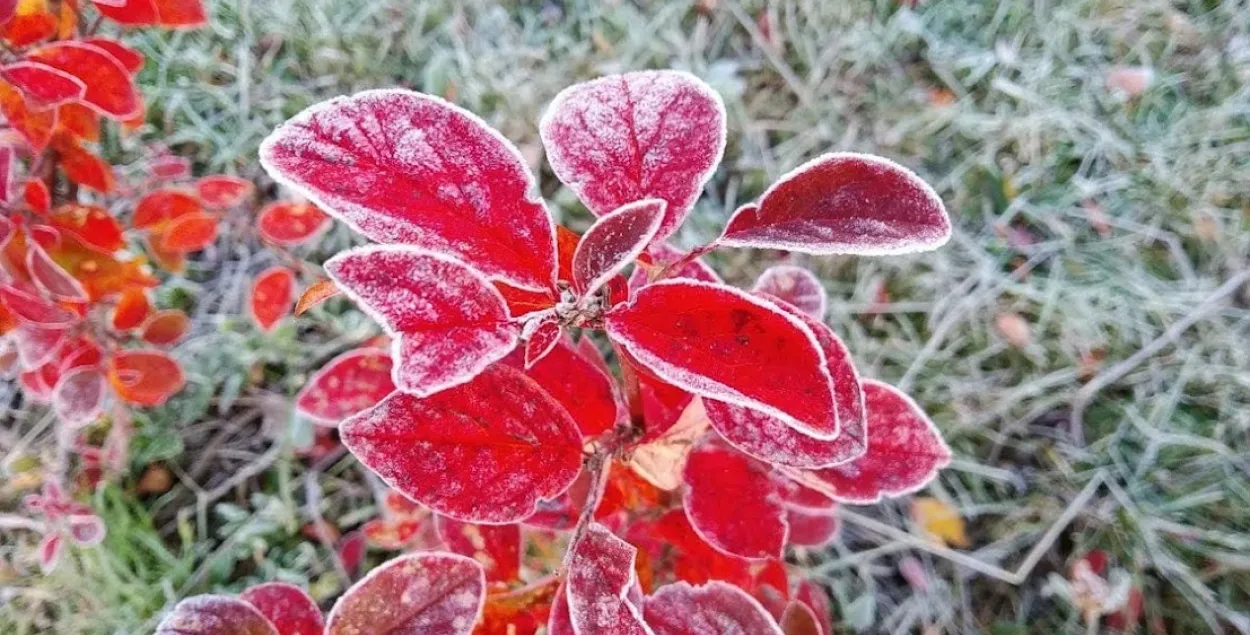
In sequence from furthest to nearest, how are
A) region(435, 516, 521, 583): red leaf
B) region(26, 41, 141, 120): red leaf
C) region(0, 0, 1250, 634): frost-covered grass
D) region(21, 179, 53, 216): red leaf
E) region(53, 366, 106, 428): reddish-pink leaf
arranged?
1. region(0, 0, 1250, 634): frost-covered grass
2. region(53, 366, 106, 428): reddish-pink leaf
3. region(21, 179, 53, 216): red leaf
4. region(26, 41, 141, 120): red leaf
5. region(435, 516, 521, 583): red leaf

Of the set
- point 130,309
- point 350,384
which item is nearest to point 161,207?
point 130,309

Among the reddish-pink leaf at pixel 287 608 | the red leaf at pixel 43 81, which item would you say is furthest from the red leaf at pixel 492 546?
the red leaf at pixel 43 81

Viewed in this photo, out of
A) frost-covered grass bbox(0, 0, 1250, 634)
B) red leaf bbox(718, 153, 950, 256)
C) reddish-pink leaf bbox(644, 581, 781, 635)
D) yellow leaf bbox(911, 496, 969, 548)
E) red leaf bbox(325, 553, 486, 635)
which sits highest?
red leaf bbox(718, 153, 950, 256)

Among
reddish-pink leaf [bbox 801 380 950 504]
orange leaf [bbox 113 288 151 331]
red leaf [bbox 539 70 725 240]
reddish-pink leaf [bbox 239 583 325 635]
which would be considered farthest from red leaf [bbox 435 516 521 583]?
orange leaf [bbox 113 288 151 331]

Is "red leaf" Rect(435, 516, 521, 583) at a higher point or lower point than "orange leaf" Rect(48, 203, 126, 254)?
lower

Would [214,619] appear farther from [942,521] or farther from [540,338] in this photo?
[942,521]

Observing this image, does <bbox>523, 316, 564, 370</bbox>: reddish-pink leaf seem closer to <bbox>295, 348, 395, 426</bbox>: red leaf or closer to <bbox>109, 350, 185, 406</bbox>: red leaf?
<bbox>295, 348, 395, 426</bbox>: red leaf

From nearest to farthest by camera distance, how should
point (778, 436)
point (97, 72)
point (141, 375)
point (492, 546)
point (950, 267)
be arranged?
point (778, 436) → point (492, 546) → point (97, 72) → point (141, 375) → point (950, 267)

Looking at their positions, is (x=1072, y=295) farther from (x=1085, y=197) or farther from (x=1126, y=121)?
(x=1126, y=121)
